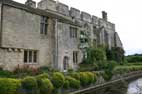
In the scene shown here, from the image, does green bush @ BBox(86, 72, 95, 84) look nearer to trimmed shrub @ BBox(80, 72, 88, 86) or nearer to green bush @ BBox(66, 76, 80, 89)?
trimmed shrub @ BBox(80, 72, 88, 86)

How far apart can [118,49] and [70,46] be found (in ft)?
53.1

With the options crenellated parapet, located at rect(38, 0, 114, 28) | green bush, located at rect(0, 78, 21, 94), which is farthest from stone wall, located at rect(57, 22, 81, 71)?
green bush, located at rect(0, 78, 21, 94)

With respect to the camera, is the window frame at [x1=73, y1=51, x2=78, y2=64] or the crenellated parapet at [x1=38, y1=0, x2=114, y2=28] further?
the crenellated parapet at [x1=38, y1=0, x2=114, y2=28]

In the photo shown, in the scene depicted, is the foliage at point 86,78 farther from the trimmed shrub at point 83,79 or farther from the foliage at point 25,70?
the foliage at point 25,70

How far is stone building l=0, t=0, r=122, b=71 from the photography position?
1507cm

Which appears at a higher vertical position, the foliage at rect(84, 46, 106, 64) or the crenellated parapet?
the crenellated parapet

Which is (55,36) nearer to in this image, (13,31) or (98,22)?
(13,31)

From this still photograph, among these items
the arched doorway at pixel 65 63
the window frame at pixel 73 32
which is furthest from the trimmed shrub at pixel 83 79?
the window frame at pixel 73 32

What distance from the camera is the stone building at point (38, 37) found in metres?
15.1

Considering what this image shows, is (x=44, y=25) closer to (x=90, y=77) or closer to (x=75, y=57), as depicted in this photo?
(x=75, y=57)

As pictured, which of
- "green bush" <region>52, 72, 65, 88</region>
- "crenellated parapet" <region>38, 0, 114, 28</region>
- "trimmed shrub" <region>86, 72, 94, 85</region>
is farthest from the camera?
"crenellated parapet" <region>38, 0, 114, 28</region>

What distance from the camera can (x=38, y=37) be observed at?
17938mm

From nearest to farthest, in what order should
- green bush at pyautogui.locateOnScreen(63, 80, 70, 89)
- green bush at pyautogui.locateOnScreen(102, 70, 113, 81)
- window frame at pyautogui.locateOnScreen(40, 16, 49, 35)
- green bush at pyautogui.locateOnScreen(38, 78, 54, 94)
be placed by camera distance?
green bush at pyautogui.locateOnScreen(38, 78, 54, 94), green bush at pyautogui.locateOnScreen(63, 80, 70, 89), green bush at pyautogui.locateOnScreen(102, 70, 113, 81), window frame at pyautogui.locateOnScreen(40, 16, 49, 35)

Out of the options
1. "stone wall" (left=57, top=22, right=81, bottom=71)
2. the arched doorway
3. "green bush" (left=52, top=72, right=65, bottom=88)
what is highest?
"stone wall" (left=57, top=22, right=81, bottom=71)
